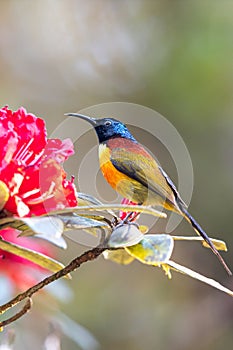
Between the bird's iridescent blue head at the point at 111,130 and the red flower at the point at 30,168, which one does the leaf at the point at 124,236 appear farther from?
the bird's iridescent blue head at the point at 111,130

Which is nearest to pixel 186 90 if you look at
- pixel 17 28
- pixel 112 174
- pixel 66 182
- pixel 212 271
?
pixel 212 271

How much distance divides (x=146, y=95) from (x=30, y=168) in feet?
5.67

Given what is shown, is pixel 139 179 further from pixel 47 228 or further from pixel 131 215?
pixel 47 228

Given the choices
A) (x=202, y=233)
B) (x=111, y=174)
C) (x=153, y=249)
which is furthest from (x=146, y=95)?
(x=153, y=249)

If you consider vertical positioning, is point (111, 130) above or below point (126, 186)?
above

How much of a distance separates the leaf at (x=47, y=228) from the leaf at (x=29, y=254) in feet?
0.11

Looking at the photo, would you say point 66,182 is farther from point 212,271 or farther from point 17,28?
point 17,28

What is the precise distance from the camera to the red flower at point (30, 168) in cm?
53

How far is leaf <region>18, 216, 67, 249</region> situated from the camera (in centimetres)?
44

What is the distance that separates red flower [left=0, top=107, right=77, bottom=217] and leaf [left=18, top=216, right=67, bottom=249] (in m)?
0.05

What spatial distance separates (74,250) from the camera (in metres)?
2.02

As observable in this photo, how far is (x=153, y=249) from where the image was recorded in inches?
19.9

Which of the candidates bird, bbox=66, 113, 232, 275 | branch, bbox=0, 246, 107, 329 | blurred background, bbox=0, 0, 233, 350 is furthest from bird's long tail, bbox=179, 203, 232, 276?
blurred background, bbox=0, 0, 233, 350

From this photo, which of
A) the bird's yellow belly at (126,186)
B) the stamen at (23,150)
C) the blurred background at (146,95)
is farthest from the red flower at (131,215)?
the blurred background at (146,95)
